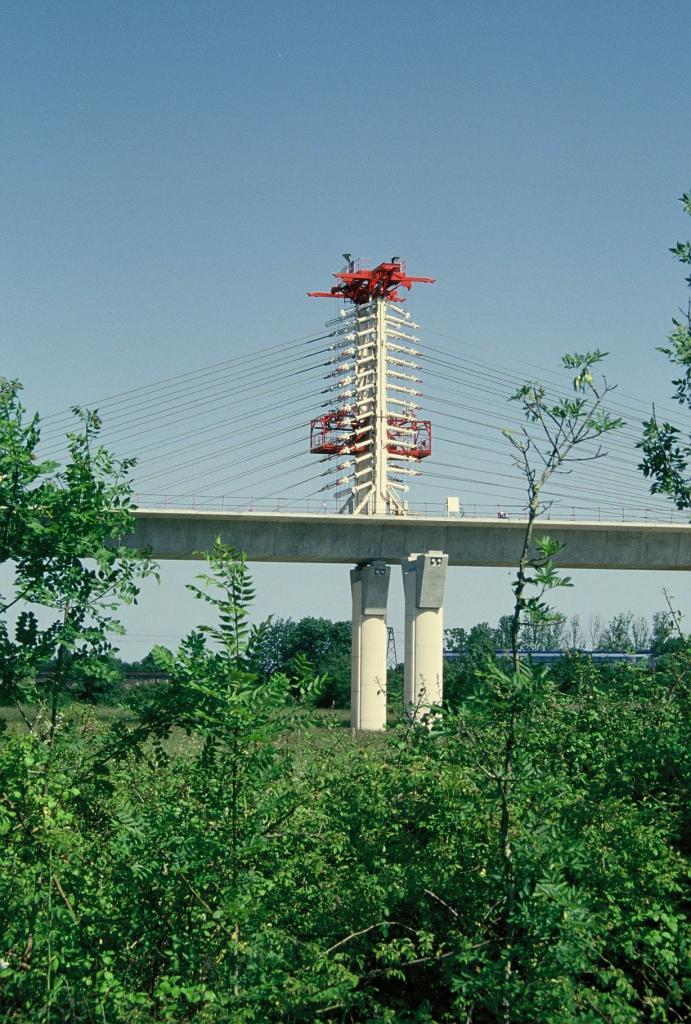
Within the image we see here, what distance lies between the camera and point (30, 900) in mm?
8453

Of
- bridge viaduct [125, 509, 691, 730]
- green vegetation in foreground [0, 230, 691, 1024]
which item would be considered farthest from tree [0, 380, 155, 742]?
bridge viaduct [125, 509, 691, 730]

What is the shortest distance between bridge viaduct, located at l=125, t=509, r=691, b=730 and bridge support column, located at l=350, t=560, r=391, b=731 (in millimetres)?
47

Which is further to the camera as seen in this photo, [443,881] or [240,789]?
[443,881]

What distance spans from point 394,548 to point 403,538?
2.17ft

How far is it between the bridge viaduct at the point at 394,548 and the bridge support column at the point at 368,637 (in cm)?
5

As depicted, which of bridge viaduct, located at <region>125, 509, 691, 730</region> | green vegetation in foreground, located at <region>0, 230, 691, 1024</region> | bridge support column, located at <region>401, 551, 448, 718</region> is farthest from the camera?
bridge support column, located at <region>401, 551, 448, 718</region>

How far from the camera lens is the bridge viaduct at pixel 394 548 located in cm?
5250

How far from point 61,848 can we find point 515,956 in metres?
3.35

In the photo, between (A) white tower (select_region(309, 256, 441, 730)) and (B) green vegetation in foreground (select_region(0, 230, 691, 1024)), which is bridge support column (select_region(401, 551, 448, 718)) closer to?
(A) white tower (select_region(309, 256, 441, 730))

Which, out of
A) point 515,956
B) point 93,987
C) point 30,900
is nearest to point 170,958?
point 93,987

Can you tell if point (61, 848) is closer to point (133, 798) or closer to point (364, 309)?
point (133, 798)

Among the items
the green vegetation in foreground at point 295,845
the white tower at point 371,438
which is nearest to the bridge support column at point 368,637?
the white tower at point 371,438

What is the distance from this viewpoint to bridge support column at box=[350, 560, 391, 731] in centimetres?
5253

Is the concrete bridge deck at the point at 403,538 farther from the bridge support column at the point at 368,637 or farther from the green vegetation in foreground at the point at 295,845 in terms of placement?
the green vegetation in foreground at the point at 295,845
